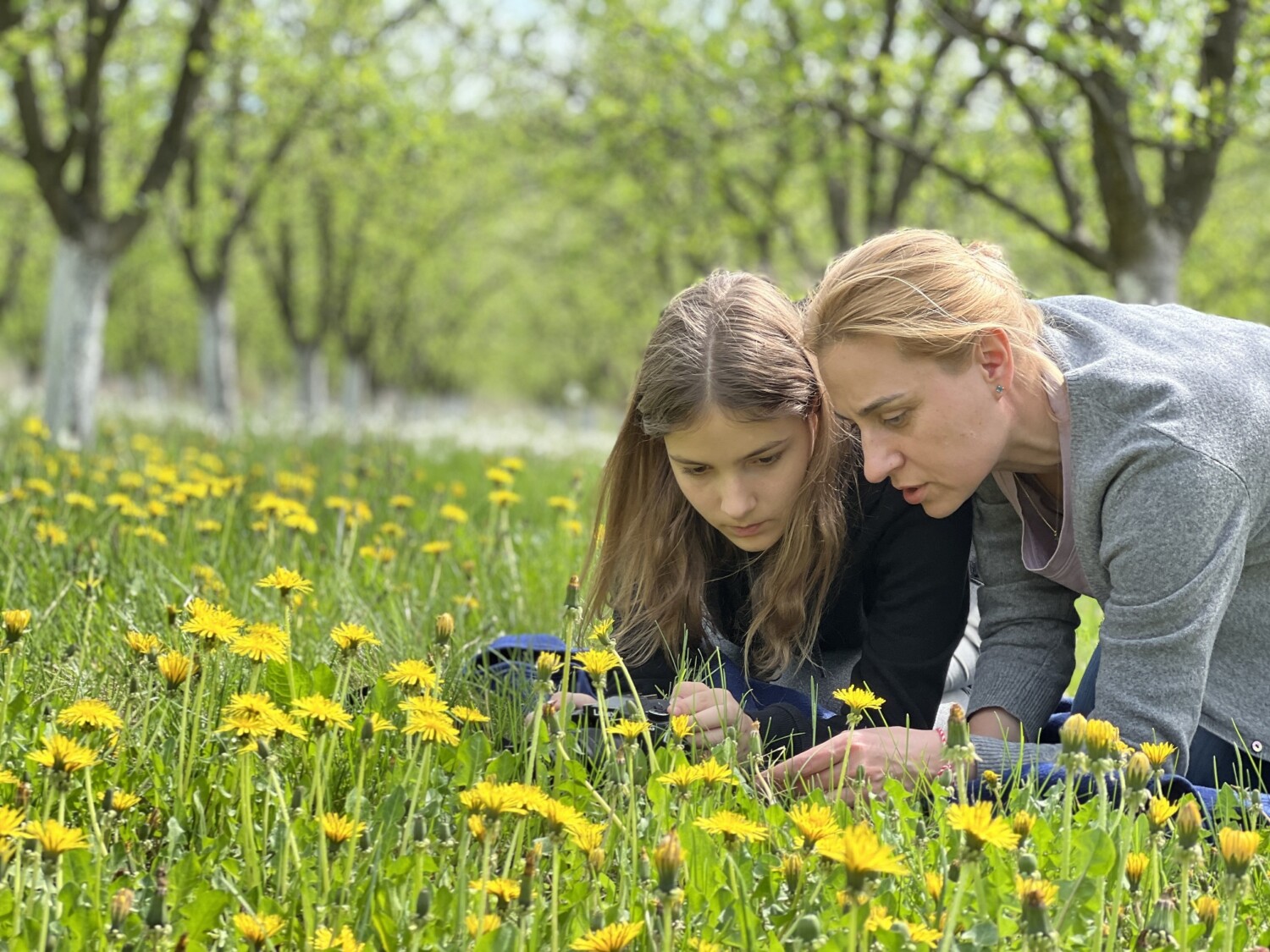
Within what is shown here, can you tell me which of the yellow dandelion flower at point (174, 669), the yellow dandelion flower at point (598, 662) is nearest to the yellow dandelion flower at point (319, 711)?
the yellow dandelion flower at point (174, 669)

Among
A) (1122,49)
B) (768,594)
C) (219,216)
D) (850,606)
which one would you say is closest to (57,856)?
(768,594)

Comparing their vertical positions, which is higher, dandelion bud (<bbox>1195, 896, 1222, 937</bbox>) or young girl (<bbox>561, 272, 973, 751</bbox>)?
young girl (<bbox>561, 272, 973, 751</bbox>)

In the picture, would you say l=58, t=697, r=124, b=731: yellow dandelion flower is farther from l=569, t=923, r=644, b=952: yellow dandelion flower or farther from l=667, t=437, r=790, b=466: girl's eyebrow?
l=667, t=437, r=790, b=466: girl's eyebrow

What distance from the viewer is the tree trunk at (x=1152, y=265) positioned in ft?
23.6

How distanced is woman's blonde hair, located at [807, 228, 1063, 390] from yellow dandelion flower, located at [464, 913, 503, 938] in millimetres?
1324

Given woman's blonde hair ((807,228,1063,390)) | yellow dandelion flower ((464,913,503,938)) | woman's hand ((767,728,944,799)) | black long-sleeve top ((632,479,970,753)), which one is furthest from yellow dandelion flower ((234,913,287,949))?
woman's blonde hair ((807,228,1063,390))

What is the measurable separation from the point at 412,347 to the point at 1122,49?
2545cm

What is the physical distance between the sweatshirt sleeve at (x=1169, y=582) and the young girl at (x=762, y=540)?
0.45 meters

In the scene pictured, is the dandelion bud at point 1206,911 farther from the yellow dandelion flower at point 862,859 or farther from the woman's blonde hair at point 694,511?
the woman's blonde hair at point 694,511

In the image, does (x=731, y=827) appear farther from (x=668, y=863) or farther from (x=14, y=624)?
(x=14, y=624)

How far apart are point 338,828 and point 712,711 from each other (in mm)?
927

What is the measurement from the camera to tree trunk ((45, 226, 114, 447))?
28.7ft

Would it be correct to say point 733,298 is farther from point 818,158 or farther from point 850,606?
point 818,158

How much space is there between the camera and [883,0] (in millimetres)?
9156
